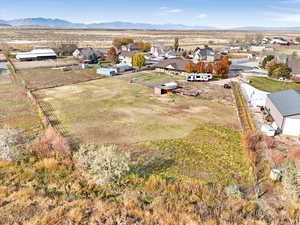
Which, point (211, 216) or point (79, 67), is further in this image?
point (79, 67)

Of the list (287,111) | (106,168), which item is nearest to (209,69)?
(287,111)

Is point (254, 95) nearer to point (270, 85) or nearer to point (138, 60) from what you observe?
point (270, 85)

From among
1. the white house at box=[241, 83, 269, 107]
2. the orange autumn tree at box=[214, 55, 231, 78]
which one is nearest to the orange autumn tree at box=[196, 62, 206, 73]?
the orange autumn tree at box=[214, 55, 231, 78]

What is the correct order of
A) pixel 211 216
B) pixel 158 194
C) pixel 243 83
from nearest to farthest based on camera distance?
pixel 211 216, pixel 158 194, pixel 243 83

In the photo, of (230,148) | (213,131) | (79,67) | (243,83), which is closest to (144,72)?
(79,67)

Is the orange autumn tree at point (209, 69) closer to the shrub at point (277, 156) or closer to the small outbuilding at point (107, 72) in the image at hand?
the small outbuilding at point (107, 72)

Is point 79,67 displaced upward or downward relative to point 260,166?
upward

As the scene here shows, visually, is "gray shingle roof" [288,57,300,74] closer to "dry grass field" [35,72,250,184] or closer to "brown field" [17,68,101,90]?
"dry grass field" [35,72,250,184]

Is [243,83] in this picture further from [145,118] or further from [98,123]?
[98,123]
